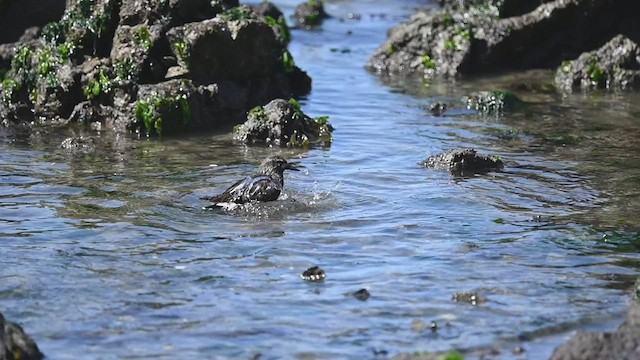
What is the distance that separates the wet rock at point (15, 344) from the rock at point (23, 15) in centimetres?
1032

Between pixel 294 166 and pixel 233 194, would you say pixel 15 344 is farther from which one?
pixel 294 166

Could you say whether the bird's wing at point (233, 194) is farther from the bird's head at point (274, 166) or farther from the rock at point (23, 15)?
the rock at point (23, 15)

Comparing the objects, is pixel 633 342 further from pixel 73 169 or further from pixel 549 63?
pixel 549 63

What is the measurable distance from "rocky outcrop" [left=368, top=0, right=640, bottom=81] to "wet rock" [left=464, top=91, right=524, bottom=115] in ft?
8.80

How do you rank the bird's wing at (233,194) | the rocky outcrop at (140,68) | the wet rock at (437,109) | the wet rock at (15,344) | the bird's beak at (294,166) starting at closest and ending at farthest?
the wet rock at (15,344), the bird's wing at (233,194), the bird's beak at (294,166), the rocky outcrop at (140,68), the wet rock at (437,109)

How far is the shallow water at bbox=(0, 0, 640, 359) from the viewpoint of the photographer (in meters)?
7.40

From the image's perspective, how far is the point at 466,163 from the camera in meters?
Result: 12.1

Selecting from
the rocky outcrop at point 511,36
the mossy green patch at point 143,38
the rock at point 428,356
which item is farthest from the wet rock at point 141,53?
the rock at point 428,356

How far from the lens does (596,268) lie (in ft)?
28.8

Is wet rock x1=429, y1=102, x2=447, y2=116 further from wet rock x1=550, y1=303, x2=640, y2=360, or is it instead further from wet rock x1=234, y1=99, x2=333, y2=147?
wet rock x1=550, y1=303, x2=640, y2=360

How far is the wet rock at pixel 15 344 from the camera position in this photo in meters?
6.49

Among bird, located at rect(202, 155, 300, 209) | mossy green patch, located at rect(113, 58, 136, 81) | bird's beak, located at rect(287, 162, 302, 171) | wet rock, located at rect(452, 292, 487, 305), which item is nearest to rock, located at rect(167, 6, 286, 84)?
mossy green patch, located at rect(113, 58, 136, 81)

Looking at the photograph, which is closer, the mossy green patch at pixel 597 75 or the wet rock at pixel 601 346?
the wet rock at pixel 601 346

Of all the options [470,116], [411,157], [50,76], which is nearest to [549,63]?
[470,116]
